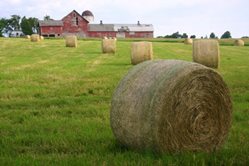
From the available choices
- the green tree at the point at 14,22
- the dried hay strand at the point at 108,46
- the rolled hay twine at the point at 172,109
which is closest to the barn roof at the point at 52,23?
the green tree at the point at 14,22

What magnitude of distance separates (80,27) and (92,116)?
10757 centimetres

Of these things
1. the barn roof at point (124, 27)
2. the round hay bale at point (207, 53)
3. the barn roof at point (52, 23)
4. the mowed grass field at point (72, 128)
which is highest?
the barn roof at point (52, 23)

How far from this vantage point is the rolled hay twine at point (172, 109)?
6840mm

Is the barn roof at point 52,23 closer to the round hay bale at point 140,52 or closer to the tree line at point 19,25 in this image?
the tree line at point 19,25

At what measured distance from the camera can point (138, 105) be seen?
7.06 meters

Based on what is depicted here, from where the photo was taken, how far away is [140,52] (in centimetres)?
2489

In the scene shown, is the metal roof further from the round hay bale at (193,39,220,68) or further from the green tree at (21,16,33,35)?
the round hay bale at (193,39,220,68)

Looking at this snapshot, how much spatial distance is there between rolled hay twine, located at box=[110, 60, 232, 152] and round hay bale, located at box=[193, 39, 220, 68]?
607 inches

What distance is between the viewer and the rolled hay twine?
22.4 ft

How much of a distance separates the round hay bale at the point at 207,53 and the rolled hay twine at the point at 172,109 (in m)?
15.4

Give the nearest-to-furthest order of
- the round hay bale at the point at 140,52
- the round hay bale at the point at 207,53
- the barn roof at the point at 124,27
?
1. the round hay bale at the point at 207,53
2. the round hay bale at the point at 140,52
3. the barn roof at the point at 124,27

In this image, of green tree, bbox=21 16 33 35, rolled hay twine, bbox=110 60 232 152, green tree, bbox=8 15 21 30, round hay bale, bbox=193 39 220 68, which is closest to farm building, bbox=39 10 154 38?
green tree, bbox=21 16 33 35

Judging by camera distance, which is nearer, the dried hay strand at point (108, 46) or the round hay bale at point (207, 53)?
the round hay bale at point (207, 53)

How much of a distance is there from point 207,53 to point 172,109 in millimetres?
16931
